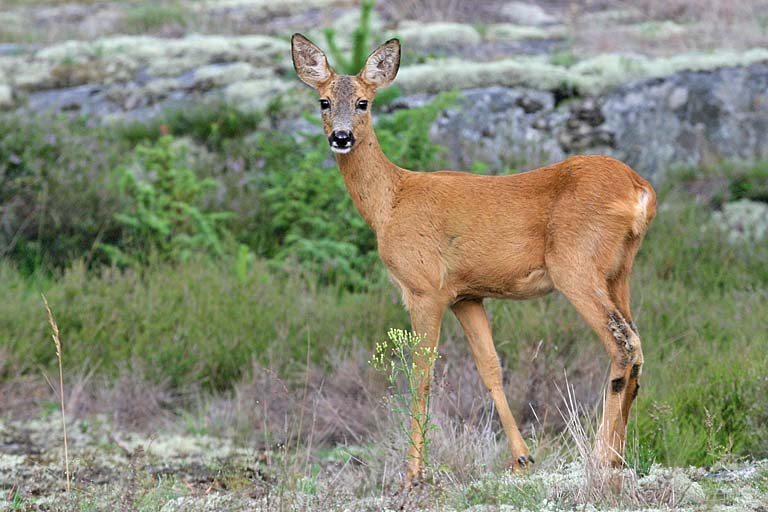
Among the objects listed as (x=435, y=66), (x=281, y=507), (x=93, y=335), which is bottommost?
(x=93, y=335)

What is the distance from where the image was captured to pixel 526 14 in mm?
16062

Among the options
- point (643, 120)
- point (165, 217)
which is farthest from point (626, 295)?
point (643, 120)

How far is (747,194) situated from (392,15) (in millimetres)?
7187

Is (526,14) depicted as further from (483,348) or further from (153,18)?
(483,348)

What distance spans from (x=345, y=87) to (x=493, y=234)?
1062mm

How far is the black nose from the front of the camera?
16.7 feet

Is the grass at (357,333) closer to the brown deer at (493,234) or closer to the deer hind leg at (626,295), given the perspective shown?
the deer hind leg at (626,295)

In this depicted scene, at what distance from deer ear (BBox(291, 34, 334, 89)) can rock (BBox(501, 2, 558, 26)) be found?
34.5 feet

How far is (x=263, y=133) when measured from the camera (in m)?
10.4

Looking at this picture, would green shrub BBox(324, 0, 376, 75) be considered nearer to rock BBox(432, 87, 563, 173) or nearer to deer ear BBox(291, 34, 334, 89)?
rock BBox(432, 87, 563, 173)

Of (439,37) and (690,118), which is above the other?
(439,37)

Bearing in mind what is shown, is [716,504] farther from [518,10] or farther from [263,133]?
[518,10]

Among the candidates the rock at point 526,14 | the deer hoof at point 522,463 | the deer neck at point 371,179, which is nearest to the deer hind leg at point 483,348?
the deer hoof at point 522,463

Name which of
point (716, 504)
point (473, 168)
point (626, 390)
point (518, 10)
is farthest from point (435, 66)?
point (716, 504)
